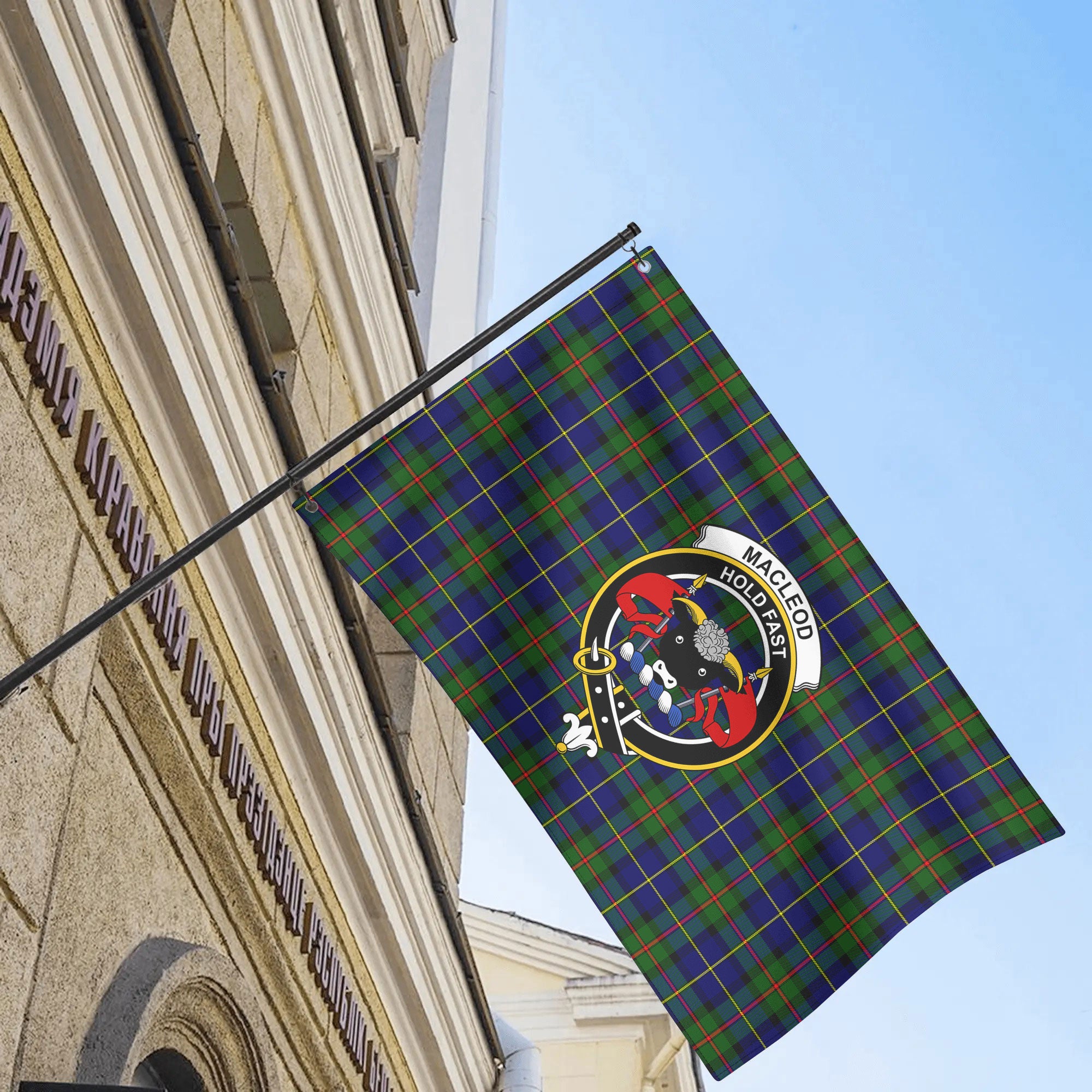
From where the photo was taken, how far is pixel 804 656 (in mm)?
5469

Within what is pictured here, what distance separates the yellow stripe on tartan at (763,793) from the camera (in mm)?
5273

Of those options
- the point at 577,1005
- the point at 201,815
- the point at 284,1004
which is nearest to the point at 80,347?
the point at 201,815

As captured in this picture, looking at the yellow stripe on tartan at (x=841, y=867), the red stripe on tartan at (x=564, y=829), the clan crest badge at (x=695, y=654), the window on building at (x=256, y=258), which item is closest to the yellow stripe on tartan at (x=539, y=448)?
the clan crest badge at (x=695, y=654)

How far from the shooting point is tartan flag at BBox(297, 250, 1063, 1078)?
5.27 metres

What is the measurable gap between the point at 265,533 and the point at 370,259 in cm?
274

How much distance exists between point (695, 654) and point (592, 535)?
0.50 meters

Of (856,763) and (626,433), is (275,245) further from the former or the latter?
(856,763)

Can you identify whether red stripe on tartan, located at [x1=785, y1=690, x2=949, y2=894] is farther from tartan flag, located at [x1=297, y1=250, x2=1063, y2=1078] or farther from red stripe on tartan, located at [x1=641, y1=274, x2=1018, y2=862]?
red stripe on tartan, located at [x1=641, y1=274, x2=1018, y2=862]

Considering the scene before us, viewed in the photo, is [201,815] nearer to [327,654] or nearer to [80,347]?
[327,654]

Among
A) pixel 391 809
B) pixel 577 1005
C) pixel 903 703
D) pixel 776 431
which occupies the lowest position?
pixel 903 703

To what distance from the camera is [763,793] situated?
5.39m

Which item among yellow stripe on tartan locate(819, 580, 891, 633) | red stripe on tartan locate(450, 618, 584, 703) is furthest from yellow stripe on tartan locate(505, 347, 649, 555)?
yellow stripe on tartan locate(819, 580, 891, 633)

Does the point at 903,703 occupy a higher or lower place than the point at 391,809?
lower

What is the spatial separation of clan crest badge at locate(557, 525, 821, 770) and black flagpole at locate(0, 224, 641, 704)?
0.88 metres
